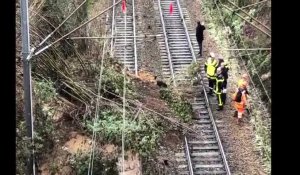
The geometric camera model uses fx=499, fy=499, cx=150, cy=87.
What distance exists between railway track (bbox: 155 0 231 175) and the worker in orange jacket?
0.76m

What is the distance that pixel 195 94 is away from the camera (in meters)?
15.3

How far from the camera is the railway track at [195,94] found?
1205 cm

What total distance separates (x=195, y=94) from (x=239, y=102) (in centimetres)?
199

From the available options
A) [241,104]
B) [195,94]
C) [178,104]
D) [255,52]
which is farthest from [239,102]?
[255,52]

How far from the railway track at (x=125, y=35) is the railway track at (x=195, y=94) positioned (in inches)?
41.9

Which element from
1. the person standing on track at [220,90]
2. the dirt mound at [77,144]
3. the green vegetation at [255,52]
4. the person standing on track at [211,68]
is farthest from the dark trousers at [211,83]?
the dirt mound at [77,144]

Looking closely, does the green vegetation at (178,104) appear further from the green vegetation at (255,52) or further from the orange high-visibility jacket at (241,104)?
the green vegetation at (255,52)

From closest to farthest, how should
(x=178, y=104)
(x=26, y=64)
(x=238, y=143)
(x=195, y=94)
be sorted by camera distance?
1. (x=26, y=64)
2. (x=238, y=143)
3. (x=178, y=104)
4. (x=195, y=94)

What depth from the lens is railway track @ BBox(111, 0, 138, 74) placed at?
17.6 metres

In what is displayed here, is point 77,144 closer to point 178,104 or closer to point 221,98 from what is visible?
point 178,104

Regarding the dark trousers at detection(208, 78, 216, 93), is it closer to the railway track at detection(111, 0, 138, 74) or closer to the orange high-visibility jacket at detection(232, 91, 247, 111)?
the orange high-visibility jacket at detection(232, 91, 247, 111)
